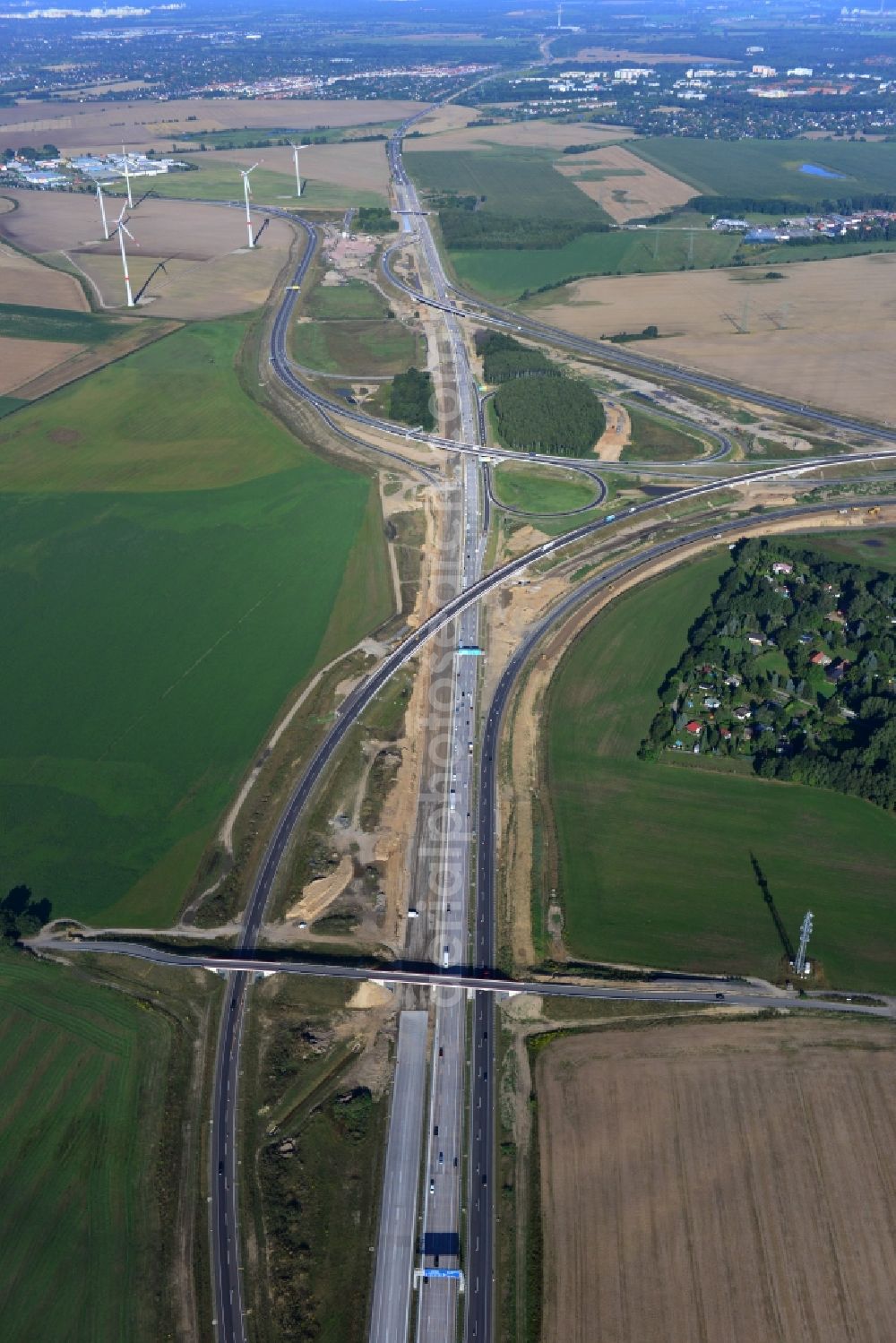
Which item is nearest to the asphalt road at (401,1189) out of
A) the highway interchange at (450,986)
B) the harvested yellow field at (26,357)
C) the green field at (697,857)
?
the highway interchange at (450,986)

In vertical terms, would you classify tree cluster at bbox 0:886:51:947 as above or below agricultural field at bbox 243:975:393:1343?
above

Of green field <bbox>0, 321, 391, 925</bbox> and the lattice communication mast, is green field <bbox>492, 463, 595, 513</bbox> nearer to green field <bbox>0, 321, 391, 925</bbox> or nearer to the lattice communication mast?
A: green field <bbox>0, 321, 391, 925</bbox>

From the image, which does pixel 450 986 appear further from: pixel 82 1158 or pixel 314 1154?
pixel 82 1158

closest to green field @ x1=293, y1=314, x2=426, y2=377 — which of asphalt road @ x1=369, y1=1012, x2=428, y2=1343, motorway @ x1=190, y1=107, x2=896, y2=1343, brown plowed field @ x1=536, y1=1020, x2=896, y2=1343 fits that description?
motorway @ x1=190, y1=107, x2=896, y2=1343

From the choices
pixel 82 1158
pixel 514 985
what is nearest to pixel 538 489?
pixel 514 985

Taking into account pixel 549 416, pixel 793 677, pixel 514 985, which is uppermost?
pixel 549 416

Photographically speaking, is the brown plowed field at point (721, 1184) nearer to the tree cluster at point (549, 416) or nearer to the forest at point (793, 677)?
the forest at point (793, 677)
